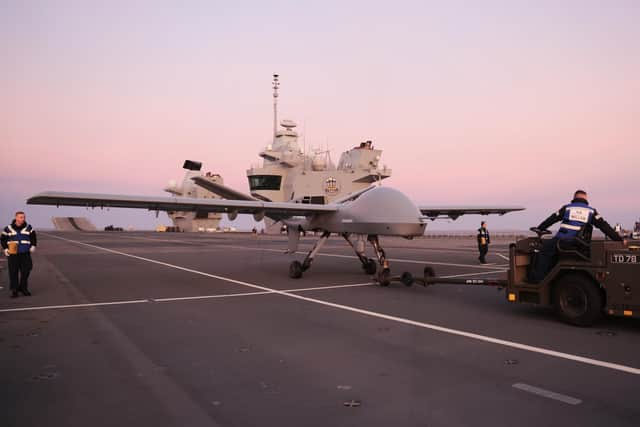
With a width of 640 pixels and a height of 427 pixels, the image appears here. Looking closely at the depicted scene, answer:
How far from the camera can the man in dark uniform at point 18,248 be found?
10.6 meters

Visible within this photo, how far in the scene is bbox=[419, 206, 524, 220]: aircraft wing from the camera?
55.9 ft

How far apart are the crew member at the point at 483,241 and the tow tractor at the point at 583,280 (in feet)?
36.3

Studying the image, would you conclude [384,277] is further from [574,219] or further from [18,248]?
[18,248]

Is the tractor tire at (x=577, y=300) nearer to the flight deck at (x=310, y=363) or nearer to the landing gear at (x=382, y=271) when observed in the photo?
the flight deck at (x=310, y=363)

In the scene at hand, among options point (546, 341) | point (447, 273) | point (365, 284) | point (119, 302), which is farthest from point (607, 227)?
point (119, 302)

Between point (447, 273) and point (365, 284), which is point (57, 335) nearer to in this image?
point (365, 284)

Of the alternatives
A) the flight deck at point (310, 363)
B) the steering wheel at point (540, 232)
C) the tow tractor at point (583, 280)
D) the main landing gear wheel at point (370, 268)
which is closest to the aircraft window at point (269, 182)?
the main landing gear wheel at point (370, 268)

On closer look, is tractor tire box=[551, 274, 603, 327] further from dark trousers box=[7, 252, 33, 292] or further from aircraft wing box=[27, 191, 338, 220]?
dark trousers box=[7, 252, 33, 292]

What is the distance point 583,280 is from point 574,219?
106 centimetres

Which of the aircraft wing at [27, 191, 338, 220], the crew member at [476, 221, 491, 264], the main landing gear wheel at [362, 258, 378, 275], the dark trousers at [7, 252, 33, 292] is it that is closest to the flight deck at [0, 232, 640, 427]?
the dark trousers at [7, 252, 33, 292]

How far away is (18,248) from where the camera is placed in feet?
35.2

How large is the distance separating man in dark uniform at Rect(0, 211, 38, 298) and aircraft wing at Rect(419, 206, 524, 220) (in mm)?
12895

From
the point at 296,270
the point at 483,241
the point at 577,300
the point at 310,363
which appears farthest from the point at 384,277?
the point at 483,241

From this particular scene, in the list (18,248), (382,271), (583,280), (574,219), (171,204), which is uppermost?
(171,204)
